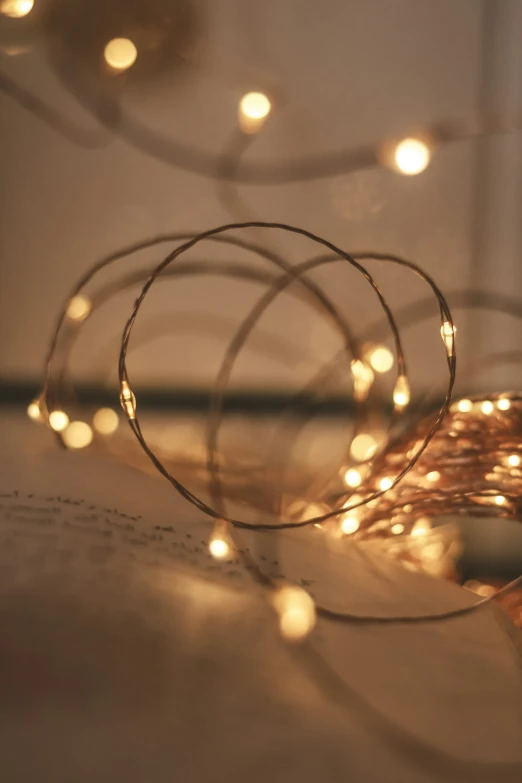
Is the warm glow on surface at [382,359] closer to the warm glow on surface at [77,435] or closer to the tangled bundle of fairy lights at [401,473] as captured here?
the tangled bundle of fairy lights at [401,473]

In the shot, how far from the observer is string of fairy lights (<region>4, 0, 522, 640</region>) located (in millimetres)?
414

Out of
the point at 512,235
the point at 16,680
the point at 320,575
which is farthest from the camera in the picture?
the point at 512,235

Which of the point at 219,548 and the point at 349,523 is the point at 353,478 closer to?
the point at 349,523

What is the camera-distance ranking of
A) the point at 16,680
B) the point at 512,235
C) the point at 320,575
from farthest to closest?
the point at 512,235 → the point at 320,575 → the point at 16,680

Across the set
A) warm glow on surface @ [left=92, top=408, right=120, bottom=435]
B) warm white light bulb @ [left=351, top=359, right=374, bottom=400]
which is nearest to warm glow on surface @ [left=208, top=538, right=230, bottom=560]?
warm white light bulb @ [left=351, top=359, right=374, bottom=400]

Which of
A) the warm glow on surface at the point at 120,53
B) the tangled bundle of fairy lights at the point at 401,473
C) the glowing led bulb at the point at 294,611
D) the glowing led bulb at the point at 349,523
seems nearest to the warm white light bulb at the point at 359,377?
the tangled bundle of fairy lights at the point at 401,473

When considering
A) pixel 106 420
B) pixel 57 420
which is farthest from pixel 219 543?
pixel 106 420

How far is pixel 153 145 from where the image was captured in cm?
78

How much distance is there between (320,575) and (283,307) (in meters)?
0.43

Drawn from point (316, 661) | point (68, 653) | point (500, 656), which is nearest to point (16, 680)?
point (68, 653)

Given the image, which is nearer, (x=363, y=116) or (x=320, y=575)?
(x=320, y=575)

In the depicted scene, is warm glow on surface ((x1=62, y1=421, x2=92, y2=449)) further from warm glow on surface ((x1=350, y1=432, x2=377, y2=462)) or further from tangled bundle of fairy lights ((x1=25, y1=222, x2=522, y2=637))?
warm glow on surface ((x1=350, y1=432, x2=377, y2=462))

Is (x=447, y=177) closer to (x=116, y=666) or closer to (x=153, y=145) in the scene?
Answer: (x=153, y=145)

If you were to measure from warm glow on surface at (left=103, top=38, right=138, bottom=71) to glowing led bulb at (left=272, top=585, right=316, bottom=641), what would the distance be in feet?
2.05
